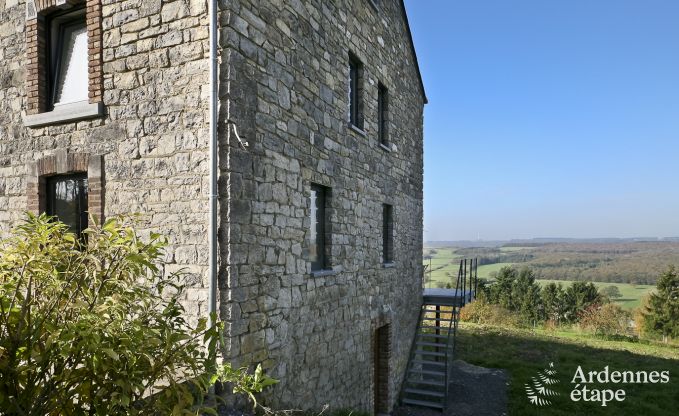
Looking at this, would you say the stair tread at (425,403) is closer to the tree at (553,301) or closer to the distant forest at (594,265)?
the tree at (553,301)

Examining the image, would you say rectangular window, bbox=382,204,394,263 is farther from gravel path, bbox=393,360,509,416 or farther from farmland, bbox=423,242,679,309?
farmland, bbox=423,242,679,309

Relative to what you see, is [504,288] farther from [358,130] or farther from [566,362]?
[358,130]

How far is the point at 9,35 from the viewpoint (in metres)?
6.12

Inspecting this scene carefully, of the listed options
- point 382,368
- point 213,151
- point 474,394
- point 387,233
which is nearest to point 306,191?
point 213,151

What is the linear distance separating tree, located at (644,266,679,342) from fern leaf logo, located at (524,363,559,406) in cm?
2465

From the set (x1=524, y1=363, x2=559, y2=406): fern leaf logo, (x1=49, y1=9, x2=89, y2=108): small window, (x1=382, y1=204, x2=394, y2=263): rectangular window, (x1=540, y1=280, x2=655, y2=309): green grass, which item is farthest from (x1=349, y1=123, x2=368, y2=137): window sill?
(x1=540, y1=280, x2=655, y2=309): green grass

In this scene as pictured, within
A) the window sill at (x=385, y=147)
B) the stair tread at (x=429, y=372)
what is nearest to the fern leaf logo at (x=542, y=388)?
the stair tread at (x=429, y=372)

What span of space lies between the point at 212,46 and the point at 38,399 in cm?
342

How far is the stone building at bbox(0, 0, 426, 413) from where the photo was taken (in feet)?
15.3

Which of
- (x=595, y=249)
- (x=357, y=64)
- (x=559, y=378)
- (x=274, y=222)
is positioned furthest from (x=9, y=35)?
(x=595, y=249)

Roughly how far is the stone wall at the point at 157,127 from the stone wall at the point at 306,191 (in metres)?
0.34

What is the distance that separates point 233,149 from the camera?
460 centimetres

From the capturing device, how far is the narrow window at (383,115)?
368 inches

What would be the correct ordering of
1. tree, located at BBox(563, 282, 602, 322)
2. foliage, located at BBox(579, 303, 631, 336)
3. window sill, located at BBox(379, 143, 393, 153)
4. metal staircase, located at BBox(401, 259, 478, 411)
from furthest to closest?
tree, located at BBox(563, 282, 602, 322) < foliage, located at BBox(579, 303, 631, 336) < metal staircase, located at BBox(401, 259, 478, 411) < window sill, located at BBox(379, 143, 393, 153)
